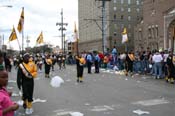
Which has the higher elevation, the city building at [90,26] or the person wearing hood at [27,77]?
the city building at [90,26]

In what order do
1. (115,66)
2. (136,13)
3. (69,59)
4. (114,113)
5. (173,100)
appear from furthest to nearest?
(136,13) → (69,59) → (115,66) → (173,100) → (114,113)

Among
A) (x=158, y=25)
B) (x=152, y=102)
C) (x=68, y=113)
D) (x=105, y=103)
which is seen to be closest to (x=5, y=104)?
(x=68, y=113)

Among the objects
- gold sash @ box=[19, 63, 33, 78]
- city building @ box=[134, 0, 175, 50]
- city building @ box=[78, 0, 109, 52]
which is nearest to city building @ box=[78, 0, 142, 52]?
city building @ box=[78, 0, 109, 52]

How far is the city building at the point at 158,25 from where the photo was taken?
66.2m

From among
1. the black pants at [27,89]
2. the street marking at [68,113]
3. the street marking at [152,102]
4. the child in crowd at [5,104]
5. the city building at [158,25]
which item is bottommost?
the street marking at [68,113]

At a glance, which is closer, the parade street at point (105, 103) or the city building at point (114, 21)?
the parade street at point (105, 103)

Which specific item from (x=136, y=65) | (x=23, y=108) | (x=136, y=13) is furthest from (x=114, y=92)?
(x=136, y=13)

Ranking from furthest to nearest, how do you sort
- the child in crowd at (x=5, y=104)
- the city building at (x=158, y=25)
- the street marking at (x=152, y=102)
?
→ the city building at (x=158, y=25) → the street marking at (x=152, y=102) → the child in crowd at (x=5, y=104)

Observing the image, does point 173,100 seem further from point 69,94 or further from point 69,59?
point 69,59

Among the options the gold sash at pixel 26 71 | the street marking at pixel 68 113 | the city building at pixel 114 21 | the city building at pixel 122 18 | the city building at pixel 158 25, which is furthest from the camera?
the city building at pixel 122 18

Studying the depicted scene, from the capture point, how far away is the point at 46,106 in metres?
13.7

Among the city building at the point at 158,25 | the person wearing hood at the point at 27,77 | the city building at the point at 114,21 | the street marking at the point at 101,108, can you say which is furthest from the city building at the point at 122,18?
the person wearing hood at the point at 27,77

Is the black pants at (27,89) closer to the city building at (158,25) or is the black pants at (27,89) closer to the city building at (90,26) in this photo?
the city building at (158,25)

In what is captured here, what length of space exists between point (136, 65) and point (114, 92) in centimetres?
1334
